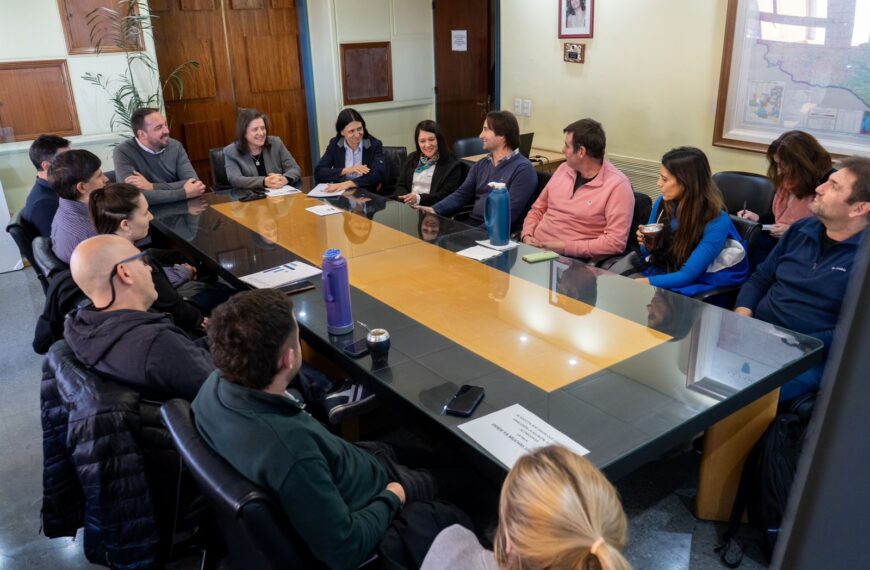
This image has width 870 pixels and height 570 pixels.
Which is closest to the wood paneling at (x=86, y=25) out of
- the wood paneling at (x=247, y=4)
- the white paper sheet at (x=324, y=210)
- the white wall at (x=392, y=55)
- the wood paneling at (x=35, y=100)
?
the wood paneling at (x=35, y=100)

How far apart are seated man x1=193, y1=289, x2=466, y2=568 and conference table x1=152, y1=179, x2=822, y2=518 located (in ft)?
0.82

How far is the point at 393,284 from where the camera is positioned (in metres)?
2.59

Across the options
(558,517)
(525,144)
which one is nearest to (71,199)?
(558,517)

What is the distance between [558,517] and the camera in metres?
0.99

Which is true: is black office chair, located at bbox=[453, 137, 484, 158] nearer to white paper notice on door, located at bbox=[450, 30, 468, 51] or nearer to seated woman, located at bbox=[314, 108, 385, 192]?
seated woman, located at bbox=[314, 108, 385, 192]

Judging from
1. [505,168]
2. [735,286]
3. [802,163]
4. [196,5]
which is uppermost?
[196,5]

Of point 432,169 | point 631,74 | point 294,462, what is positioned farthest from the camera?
point 631,74

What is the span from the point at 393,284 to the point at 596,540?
5.61 ft

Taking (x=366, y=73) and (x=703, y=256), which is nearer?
(x=703, y=256)

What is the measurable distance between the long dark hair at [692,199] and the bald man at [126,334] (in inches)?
74.5

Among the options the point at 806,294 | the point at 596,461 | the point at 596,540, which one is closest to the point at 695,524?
the point at 806,294

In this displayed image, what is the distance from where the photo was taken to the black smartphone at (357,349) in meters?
2.02

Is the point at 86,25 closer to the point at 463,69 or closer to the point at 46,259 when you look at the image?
the point at 46,259

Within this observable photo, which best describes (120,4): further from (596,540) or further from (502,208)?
(596,540)
